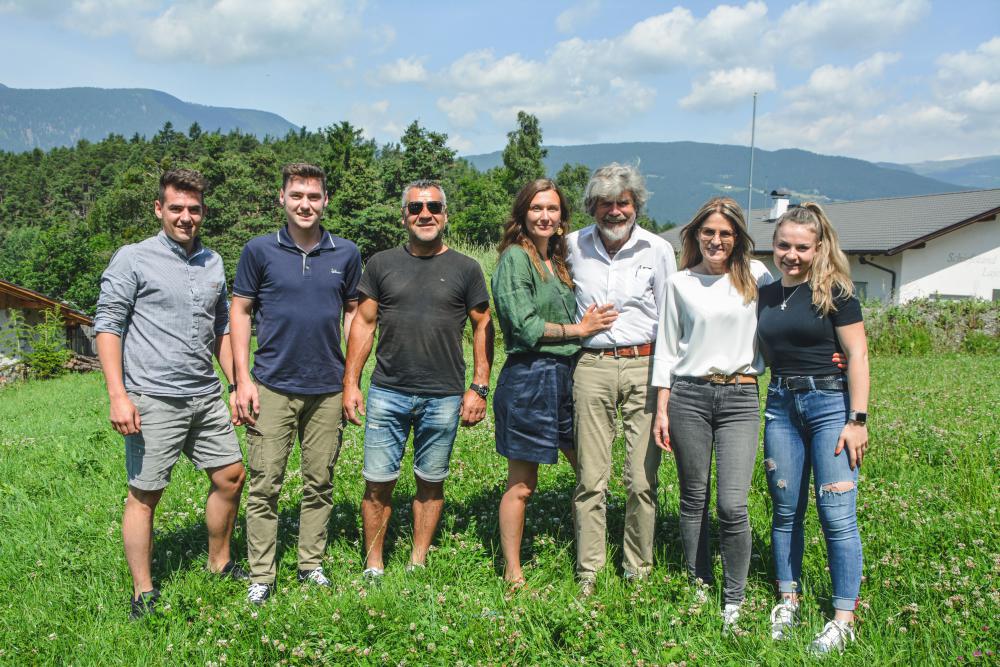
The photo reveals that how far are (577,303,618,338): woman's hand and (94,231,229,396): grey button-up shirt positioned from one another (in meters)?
2.23

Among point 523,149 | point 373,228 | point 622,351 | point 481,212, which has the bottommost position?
point 622,351

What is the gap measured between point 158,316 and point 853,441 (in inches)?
149

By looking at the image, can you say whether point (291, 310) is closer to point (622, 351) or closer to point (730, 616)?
point (622, 351)

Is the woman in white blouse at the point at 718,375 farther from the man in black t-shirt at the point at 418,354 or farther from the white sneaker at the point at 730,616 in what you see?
the man in black t-shirt at the point at 418,354

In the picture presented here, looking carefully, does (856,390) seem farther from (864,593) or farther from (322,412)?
(322,412)

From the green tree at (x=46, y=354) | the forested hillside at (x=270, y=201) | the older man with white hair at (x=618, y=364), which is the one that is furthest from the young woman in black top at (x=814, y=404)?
the forested hillside at (x=270, y=201)

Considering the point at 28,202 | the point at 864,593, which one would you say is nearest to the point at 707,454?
the point at 864,593

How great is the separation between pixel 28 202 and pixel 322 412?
116349 mm

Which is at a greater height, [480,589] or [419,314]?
[419,314]

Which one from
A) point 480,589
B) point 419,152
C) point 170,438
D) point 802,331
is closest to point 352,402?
point 170,438

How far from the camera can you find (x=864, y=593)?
372 cm

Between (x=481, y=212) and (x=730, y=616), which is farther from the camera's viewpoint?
(x=481, y=212)

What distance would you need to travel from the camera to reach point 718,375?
368cm

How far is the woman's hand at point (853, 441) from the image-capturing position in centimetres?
339
